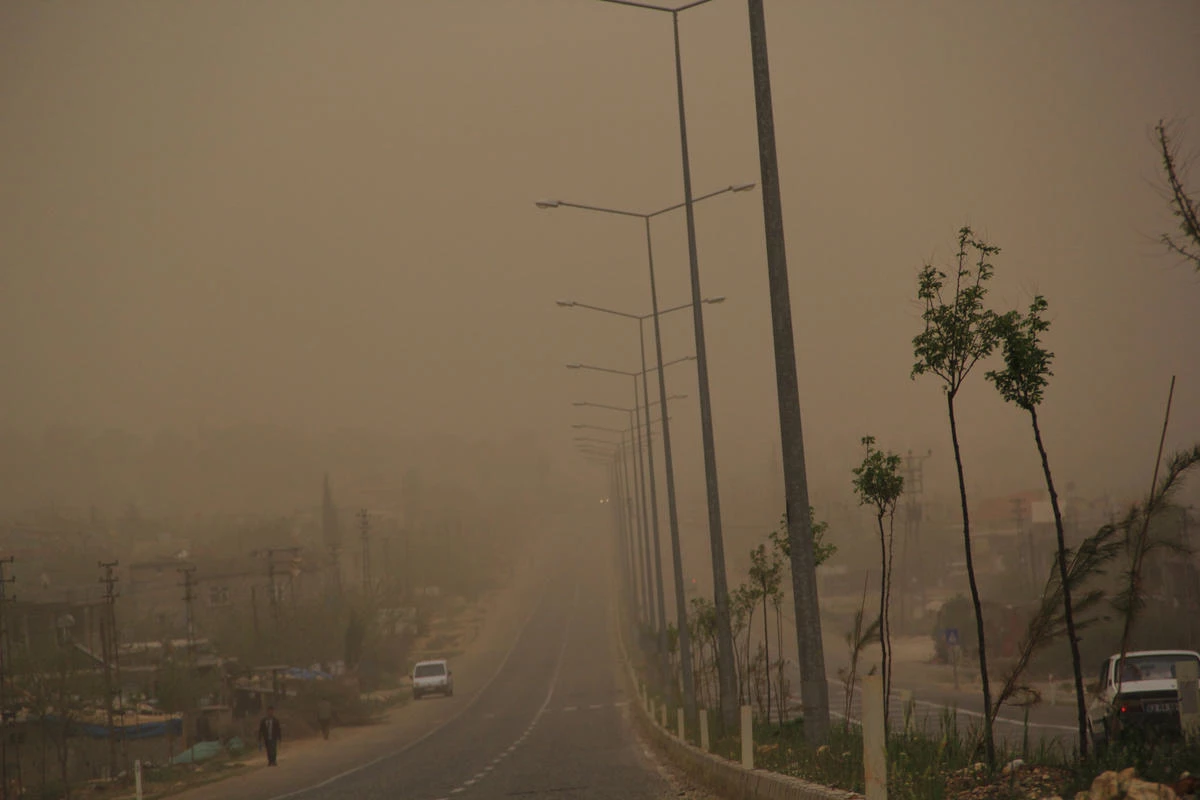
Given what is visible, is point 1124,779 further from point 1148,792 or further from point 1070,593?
point 1070,593

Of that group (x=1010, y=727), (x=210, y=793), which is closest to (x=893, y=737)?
(x=210, y=793)

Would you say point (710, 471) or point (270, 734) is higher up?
point (710, 471)

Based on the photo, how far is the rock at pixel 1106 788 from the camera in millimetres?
9031

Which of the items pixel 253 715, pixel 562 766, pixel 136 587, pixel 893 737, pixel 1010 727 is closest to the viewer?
pixel 893 737

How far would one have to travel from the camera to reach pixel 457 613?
171625 millimetres

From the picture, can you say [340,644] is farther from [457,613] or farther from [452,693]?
[457,613]

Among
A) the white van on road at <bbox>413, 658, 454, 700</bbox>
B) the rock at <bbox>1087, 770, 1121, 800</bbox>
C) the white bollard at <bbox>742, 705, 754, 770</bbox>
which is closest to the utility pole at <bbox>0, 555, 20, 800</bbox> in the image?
the white van on road at <bbox>413, 658, 454, 700</bbox>

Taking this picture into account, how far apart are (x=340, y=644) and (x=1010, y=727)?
70.9 meters

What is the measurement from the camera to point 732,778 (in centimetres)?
2038

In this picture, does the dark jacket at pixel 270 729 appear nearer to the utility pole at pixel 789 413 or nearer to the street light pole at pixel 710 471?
the street light pole at pixel 710 471

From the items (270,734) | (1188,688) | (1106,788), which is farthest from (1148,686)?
(270,734)

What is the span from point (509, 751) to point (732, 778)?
67.0 feet

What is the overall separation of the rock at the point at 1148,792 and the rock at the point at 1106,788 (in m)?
0.27

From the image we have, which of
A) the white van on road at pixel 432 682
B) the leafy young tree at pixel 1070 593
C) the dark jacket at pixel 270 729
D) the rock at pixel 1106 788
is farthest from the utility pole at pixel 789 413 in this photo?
the white van on road at pixel 432 682
